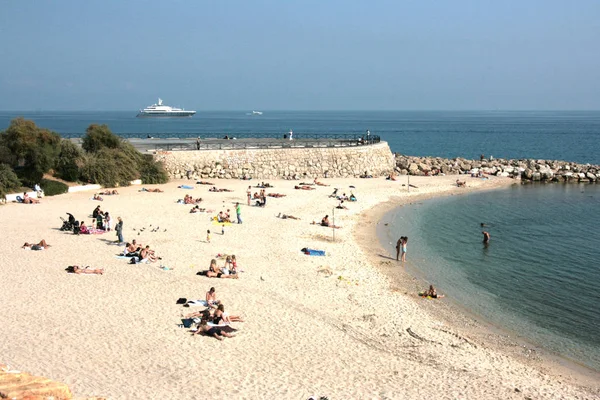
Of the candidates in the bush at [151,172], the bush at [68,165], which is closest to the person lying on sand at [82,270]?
the bush at [68,165]

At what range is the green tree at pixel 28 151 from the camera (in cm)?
2988

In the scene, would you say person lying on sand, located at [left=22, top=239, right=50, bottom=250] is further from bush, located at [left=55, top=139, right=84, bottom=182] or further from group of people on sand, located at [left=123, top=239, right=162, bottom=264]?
bush, located at [left=55, top=139, right=84, bottom=182]

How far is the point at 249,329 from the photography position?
1298 cm

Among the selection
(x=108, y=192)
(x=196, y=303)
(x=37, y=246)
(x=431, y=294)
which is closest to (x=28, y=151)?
(x=108, y=192)

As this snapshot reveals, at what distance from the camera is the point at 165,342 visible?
470 inches

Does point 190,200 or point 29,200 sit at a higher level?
point 29,200

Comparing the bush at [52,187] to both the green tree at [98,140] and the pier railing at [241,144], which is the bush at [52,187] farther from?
the pier railing at [241,144]

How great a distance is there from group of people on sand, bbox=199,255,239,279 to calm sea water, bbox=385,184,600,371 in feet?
20.8

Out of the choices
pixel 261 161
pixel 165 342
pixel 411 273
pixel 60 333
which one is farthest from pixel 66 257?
pixel 261 161

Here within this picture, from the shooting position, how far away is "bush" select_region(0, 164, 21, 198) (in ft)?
89.1

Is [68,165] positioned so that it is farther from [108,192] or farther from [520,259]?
[520,259]

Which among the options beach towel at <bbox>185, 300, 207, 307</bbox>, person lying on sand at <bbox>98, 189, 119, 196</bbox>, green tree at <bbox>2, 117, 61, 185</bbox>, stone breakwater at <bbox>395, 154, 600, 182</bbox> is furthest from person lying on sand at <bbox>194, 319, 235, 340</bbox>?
stone breakwater at <bbox>395, 154, 600, 182</bbox>

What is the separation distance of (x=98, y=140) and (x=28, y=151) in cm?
560

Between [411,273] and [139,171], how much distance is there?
21.1m
